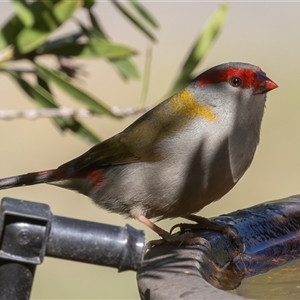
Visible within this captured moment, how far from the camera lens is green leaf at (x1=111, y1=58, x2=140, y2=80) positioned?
201cm

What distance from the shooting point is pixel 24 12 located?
1.71m

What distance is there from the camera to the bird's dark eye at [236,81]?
4.60 m

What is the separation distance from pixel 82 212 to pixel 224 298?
6.16m

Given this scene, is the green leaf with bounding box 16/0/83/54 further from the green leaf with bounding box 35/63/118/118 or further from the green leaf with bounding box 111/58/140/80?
the green leaf with bounding box 111/58/140/80

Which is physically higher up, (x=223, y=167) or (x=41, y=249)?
(x=41, y=249)

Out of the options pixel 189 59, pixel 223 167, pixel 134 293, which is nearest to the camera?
pixel 189 59

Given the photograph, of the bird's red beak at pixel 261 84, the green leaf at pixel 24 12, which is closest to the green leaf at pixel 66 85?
the green leaf at pixel 24 12

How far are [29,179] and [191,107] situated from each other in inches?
40.2

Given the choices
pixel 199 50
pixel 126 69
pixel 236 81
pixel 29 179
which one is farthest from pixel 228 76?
pixel 199 50

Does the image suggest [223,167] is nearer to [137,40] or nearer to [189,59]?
[189,59]

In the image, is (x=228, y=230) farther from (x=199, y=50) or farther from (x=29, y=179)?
(x=199, y=50)

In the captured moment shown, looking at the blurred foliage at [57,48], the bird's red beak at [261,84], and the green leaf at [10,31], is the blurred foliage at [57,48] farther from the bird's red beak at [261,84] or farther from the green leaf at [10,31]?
the bird's red beak at [261,84]

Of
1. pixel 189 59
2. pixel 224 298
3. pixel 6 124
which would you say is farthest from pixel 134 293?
pixel 189 59

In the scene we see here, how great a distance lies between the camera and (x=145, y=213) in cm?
440
